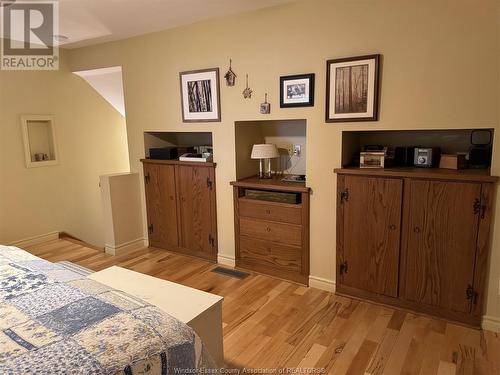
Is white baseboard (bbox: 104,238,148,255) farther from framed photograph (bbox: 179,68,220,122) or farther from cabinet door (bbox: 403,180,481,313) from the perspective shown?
cabinet door (bbox: 403,180,481,313)

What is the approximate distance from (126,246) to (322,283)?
7.43ft

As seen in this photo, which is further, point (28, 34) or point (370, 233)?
point (28, 34)

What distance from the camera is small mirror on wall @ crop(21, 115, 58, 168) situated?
4020mm

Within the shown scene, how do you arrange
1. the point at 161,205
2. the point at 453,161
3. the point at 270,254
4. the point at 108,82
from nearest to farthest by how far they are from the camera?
the point at 453,161 → the point at 270,254 → the point at 161,205 → the point at 108,82

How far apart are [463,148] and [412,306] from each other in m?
1.23

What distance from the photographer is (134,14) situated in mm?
2924

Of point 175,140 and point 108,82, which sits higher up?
point 108,82

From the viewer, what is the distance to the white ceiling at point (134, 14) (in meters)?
2.68

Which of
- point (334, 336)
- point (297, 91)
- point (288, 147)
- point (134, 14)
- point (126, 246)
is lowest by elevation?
point (334, 336)

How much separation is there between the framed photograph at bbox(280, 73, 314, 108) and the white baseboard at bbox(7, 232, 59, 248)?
334cm

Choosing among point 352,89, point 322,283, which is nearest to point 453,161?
point 352,89

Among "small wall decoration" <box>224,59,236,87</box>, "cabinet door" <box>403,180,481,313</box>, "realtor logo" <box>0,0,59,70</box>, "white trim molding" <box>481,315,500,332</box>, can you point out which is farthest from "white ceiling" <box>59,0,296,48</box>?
"white trim molding" <box>481,315,500,332</box>

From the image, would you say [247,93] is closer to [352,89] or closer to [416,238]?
[352,89]

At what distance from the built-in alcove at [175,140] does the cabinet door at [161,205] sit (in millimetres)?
265
